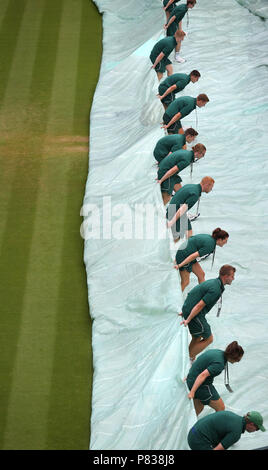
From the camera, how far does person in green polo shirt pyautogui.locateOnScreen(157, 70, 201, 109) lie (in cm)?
1073

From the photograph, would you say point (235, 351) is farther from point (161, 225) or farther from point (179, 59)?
point (179, 59)

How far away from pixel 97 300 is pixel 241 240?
1.88 metres

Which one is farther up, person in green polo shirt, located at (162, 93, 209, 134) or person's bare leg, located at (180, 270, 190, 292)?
person in green polo shirt, located at (162, 93, 209, 134)

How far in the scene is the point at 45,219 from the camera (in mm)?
10031

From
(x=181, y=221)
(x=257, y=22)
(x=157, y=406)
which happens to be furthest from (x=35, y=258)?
(x=257, y=22)

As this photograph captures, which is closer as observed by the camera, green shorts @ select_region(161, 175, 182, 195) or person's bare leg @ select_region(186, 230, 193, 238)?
person's bare leg @ select_region(186, 230, 193, 238)

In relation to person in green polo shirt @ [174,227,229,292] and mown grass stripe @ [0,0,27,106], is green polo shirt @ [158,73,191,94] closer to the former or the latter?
mown grass stripe @ [0,0,27,106]

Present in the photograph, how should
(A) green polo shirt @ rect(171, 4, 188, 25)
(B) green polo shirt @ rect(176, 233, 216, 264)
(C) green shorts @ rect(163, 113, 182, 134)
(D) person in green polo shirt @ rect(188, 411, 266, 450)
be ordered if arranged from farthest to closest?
(A) green polo shirt @ rect(171, 4, 188, 25) → (C) green shorts @ rect(163, 113, 182, 134) → (B) green polo shirt @ rect(176, 233, 216, 264) → (D) person in green polo shirt @ rect(188, 411, 266, 450)

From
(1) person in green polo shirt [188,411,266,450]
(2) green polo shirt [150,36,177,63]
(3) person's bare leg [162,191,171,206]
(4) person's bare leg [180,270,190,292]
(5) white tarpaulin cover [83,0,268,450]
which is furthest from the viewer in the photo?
(2) green polo shirt [150,36,177,63]

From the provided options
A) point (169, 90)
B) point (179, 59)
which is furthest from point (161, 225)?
point (179, 59)

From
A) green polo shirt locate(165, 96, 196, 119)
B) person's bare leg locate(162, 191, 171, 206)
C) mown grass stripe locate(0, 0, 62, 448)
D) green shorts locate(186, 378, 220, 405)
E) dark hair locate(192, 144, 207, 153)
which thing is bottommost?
mown grass stripe locate(0, 0, 62, 448)

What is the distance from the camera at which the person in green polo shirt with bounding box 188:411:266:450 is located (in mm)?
5832

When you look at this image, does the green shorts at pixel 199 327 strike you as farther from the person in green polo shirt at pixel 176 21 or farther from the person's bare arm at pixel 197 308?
the person in green polo shirt at pixel 176 21

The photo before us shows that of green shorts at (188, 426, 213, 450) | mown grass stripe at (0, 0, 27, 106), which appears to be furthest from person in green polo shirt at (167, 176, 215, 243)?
mown grass stripe at (0, 0, 27, 106)
